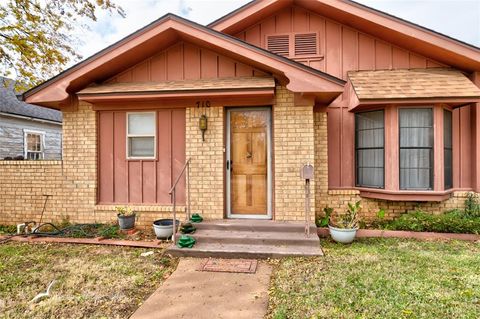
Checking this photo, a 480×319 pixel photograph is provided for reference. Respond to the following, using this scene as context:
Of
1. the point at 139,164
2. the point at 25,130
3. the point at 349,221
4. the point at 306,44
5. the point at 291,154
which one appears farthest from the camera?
the point at 25,130

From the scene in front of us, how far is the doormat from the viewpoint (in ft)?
13.4

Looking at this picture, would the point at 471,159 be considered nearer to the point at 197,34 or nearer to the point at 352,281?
the point at 352,281

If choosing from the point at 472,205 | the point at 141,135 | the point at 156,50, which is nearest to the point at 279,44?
the point at 156,50

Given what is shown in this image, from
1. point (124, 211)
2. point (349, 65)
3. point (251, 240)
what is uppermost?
point (349, 65)

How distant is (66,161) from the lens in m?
6.18

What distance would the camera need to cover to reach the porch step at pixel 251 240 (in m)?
4.54

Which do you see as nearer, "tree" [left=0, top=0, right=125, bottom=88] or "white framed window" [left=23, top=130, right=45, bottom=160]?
"tree" [left=0, top=0, right=125, bottom=88]

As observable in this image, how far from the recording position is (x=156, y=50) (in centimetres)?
600

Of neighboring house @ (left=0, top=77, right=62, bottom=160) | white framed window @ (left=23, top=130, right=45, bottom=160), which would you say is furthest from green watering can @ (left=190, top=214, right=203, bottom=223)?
white framed window @ (left=23, top=130, right=45, bottom=160)

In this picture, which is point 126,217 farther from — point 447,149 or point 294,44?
point 447,149

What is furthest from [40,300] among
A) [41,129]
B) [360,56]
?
[41,129]

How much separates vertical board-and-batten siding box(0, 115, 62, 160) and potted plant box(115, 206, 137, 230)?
9368 mm

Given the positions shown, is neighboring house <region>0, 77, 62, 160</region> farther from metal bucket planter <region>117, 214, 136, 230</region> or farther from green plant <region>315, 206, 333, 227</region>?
green plant <region>315, 206, 333, 227</region>

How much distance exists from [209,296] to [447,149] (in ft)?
19.2
